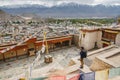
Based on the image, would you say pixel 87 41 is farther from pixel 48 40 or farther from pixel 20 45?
pixel 20 45

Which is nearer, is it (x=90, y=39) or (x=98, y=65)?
(x=98, y=65)

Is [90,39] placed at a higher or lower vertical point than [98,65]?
higher

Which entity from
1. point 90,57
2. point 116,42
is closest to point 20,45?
point 90,57

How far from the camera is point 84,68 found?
45.0 ft

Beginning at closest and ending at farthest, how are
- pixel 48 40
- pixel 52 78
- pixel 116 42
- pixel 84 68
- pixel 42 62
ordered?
1. pixel 52 78
2. pixel 84 68
3. pixel 42 62
4. pixel 116 42
5. pixel 48 40

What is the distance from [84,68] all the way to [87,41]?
1067 centimetres

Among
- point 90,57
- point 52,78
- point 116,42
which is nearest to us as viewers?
point 52,78

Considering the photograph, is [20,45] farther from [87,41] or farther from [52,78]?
[52,78]

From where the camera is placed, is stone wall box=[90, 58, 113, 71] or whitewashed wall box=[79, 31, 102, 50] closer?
stone wall box=[90, 58, 113, 71]

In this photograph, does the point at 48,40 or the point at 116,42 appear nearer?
the point at 116,42

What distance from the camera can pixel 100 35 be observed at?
80.4 ft

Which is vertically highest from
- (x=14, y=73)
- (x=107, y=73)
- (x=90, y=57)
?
(x=107, y=73)

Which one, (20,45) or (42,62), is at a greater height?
(20,45)

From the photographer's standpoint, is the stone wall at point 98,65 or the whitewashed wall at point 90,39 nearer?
the stone wall at point 98,65
